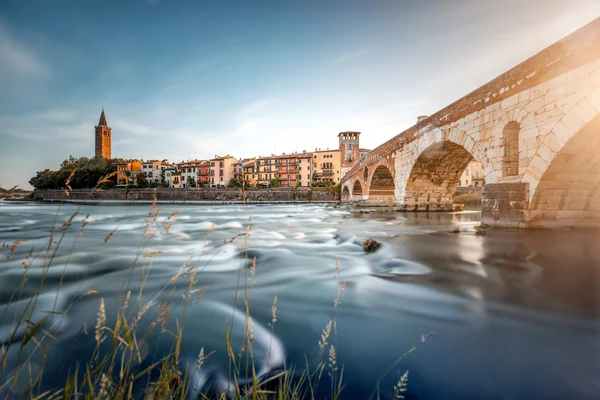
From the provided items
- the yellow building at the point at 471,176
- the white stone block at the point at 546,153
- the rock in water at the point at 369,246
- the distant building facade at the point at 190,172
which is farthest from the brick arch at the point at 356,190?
the distant building facade at the point at 190,172

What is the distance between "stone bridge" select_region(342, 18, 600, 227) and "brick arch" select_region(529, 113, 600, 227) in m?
0.02

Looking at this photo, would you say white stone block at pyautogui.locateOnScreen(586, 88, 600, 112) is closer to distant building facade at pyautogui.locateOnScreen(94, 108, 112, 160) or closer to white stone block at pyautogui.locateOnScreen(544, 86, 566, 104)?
white stone block at pyautogui.locateOnScreen(544, 86, 566, 104)

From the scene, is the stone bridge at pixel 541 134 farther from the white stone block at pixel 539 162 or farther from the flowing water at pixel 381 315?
the flowing water at pixel 381 315

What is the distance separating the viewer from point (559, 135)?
6.32m

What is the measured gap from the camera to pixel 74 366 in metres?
1.91

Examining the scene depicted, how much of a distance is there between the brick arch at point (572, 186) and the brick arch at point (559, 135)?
70 millimetres

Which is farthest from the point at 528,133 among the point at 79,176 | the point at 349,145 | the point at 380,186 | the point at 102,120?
the point at 102,120

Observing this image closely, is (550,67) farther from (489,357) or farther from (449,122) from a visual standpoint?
(489,357)

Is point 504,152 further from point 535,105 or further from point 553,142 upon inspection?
point 553,142

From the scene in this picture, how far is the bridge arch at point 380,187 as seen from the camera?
73.0 feet

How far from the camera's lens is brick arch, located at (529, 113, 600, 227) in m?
6.30

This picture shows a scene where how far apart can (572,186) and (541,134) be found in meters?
1.60

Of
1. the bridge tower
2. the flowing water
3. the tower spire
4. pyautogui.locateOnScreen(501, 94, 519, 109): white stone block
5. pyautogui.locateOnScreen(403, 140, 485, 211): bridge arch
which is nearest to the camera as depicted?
the flowing water

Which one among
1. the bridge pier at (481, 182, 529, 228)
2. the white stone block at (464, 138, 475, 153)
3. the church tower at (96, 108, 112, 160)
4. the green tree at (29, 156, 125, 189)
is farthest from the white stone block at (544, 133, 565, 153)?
the church tower at (96, 108, 112, 160)
